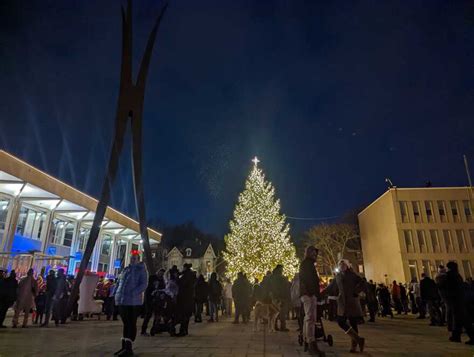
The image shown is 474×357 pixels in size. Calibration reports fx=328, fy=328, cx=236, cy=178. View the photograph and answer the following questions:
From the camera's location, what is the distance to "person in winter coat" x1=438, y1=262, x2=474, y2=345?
7.43 m

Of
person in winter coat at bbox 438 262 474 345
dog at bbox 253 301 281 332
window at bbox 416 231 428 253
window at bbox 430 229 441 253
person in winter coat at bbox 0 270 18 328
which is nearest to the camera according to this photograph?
person in winter coat at bbox 438 262 474 345

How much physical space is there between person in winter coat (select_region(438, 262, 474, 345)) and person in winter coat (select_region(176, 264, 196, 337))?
620 cm

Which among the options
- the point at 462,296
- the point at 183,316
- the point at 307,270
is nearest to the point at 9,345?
the point at 183,316

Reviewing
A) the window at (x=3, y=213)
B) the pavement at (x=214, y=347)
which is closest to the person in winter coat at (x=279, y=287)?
the pavement at (x=214, y=347)

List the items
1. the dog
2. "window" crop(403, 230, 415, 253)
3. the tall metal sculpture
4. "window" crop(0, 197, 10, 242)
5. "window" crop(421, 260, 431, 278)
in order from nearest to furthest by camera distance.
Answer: the dog
the tall metal sculpture
"window" crop(0, 197, 10, 242)
"window" crop(421, 260, 431, 278)
"window" crop(403, 230, 415, 253)

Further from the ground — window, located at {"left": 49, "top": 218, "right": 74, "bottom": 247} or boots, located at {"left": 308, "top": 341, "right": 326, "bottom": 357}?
window, located at {"left": 49, "top": 218, "right": 74, "bottom": 247}

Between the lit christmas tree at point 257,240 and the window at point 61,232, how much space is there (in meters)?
16.8

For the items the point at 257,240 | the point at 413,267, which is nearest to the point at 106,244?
the point at 257,240

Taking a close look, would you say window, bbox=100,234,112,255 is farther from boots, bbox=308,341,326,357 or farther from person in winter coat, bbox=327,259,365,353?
boots, bbox=308,341,326,357

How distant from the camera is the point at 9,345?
650 cm

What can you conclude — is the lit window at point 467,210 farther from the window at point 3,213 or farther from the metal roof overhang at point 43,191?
the window at point 3,213

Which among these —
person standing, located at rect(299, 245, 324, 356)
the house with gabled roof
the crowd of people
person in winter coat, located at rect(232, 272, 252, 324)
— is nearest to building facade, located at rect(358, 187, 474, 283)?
the crowd of people

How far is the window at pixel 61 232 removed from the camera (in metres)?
30.0

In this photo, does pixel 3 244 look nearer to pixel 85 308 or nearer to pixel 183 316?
pixel 85 308
